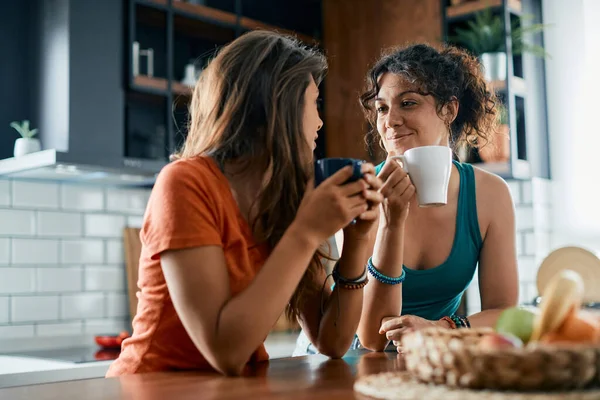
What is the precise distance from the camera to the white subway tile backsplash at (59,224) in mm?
2955

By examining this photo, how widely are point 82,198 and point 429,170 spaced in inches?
84.6

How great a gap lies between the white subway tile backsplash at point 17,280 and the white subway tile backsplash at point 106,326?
1.03ft

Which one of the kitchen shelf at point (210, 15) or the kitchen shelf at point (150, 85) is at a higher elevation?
the kitchen shelf at point (210, 15)

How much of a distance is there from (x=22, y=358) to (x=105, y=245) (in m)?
0.83

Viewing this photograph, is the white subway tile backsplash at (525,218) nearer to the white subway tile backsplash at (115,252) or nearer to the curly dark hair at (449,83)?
the curly dark hair at (449,83)

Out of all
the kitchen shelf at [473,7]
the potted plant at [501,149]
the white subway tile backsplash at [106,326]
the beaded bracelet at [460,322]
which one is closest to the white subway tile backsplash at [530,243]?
the potted plant at [501,149]

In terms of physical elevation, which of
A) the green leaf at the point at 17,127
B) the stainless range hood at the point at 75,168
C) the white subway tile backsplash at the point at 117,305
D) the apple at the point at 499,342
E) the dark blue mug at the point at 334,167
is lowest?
the white subway tile backsplash at the point at 117,305

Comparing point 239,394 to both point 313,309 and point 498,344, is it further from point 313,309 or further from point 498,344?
point 313,309

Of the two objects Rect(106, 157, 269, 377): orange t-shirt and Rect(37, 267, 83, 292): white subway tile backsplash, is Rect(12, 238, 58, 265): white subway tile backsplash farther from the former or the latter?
Rect(106, 157, 269, 377): orange t-shirt

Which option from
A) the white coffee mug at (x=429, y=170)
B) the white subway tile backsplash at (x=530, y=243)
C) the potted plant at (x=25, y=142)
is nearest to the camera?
the white coffee mug at (x=429, y=170)

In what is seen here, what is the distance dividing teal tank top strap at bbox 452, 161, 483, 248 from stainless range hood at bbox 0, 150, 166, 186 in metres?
1.43

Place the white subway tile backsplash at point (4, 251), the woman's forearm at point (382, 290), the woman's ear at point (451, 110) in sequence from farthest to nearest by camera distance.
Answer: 1. the white subway tile backsplash at point (4, 251)
2. the woman's ear at point (451, 110)
3. the woman's forearm at point (382, 290)

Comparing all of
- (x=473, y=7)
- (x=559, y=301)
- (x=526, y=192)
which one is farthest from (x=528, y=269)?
(x=559, y=301)

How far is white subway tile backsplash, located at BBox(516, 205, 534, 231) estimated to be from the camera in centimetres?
343
